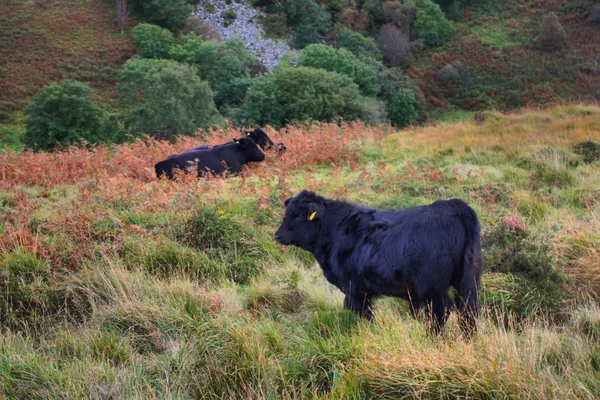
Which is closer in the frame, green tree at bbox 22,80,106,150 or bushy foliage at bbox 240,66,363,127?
green tree at bbox 22,80,106,150

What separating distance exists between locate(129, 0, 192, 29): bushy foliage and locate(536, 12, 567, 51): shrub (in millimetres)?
40229

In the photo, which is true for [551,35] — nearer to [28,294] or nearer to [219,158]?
[219,158]

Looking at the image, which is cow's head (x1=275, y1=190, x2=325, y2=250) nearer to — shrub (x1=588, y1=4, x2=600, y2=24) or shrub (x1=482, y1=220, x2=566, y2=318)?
shrub (x1=482, y1=220, x2=566, y2=318)

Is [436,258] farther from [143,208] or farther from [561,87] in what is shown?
[561,87]

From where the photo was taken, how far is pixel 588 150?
1142 centimetres

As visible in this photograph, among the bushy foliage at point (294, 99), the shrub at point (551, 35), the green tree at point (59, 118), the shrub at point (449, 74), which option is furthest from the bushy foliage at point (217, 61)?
the shrub at point (551, 35)

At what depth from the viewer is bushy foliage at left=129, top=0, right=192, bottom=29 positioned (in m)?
57.5

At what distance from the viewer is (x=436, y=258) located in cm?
436

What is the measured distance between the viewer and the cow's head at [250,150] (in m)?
12.0

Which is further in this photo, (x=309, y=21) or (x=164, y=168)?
(x=309, y=21)

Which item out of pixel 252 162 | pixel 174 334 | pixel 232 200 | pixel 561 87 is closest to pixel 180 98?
pixel 252 162

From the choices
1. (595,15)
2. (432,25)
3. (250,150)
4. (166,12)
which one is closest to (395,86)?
(432,25)

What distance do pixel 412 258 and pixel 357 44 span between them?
5508cm

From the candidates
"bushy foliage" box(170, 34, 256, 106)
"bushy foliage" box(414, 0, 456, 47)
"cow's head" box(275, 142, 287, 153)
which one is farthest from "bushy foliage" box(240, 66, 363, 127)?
"bushy foliage" box(414, 0, 456, 47)
